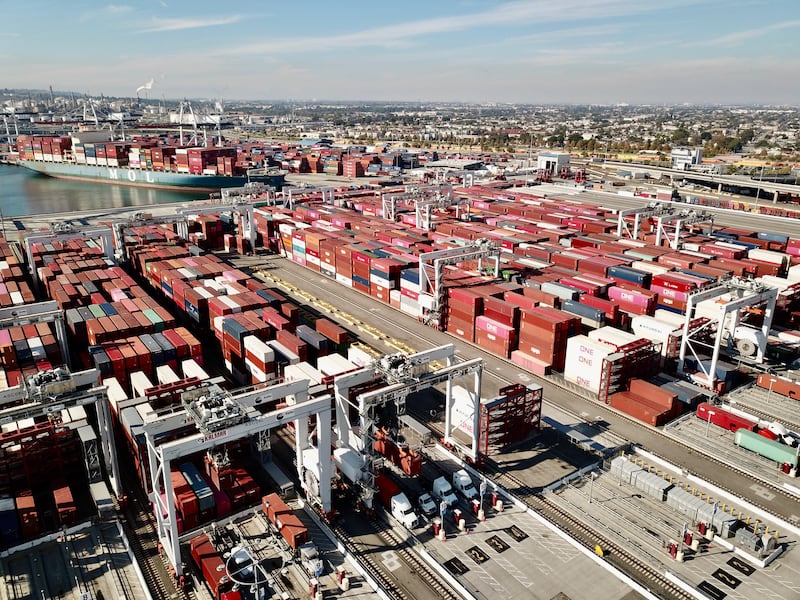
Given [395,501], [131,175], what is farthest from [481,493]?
[131,175]

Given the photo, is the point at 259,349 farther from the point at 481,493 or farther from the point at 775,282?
the point at 775,282

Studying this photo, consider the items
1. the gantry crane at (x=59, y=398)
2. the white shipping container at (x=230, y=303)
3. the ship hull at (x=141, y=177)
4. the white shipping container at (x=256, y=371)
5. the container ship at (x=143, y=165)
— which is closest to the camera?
the gantry crane at (x=59, y=398)

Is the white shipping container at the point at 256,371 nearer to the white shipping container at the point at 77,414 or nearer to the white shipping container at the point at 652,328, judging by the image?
the white shipping container at the point at 77,414

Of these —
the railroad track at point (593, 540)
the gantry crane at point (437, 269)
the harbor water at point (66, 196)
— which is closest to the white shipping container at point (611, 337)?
the gantry crane at point (437, 269)

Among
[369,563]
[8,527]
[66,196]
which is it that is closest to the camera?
[369,563]

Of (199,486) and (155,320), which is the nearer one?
(199,486)

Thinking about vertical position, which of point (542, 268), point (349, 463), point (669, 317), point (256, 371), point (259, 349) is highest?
point (542, 268)

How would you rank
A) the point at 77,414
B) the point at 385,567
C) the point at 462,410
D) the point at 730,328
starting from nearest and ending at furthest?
1. the point at 385,567
2. the point at 77,414
3. the point at 462,410
4. the point at 730,328

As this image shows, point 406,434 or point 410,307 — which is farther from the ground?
point 410,307

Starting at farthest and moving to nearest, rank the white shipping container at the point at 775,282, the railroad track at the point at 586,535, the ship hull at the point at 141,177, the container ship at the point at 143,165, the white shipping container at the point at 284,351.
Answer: the container ship at the point at 143,165
the ship hull at the point at 141,177
the white shipping container at the point at 775,282
the white shipping container at the point at 284,351
the railroad track at the point at 586,535
